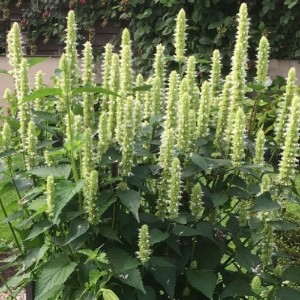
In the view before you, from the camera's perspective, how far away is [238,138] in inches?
96.4

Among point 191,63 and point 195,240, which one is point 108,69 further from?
point 195,240

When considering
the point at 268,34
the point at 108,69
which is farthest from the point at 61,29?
the point at 108,69

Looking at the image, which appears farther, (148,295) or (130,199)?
(148,295)

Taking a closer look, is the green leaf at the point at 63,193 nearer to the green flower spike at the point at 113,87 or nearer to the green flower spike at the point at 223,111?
the green flower spike at the point at 113,87

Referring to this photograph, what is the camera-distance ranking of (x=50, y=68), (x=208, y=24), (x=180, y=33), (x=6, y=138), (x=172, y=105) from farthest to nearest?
(x=50, y=68) → (x=208, y=24) → (x=180, y=33) → (x=6, y=138) → (x=172, y=105)

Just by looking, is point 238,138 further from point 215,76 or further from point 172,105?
point 215,76

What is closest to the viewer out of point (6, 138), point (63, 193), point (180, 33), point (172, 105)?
point (63, 193)

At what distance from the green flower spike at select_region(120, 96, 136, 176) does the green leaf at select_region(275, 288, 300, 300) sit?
2.46 ft

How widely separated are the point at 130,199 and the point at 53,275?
40cm

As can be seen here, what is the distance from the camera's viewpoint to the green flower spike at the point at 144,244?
231cm

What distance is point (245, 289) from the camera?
256 centimetres

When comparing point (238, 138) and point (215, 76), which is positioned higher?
point (215, 76)

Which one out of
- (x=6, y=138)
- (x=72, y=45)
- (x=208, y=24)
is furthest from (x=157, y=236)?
(x=208, y=24)

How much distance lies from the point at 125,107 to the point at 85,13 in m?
6.85
